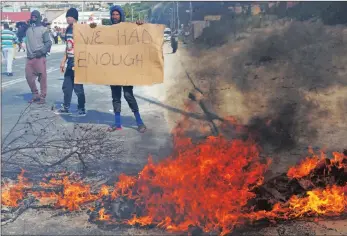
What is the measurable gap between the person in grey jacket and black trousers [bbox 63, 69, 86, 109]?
92 centimetres

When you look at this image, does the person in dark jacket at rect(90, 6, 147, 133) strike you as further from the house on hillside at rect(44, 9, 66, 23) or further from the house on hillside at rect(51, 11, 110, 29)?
the house on hillside at rect(44, 9, 66, 23)

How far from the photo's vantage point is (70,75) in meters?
6.92

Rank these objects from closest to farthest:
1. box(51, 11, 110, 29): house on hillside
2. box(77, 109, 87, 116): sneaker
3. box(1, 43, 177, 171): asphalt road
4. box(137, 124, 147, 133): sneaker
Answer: box(51, 11, 110, 29): house on hillside → box(1, 43, 177, 171): asphalt road → box(137, 124, 147, 133): sneaker → box(77, 109, 87, 116): sneaker

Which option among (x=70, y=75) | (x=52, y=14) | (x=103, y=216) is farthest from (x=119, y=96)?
(x=103, y=216)

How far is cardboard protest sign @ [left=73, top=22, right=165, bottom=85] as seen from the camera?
17.6 ft

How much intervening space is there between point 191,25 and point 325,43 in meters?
6.60

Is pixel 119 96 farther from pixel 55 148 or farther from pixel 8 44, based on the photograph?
pixel 8 44

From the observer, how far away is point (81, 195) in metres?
4.35

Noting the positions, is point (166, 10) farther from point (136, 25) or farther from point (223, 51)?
point (223, 51)

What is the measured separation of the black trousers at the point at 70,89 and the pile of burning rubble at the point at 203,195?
97.9 inches

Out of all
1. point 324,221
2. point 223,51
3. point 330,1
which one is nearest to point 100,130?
point 324,221

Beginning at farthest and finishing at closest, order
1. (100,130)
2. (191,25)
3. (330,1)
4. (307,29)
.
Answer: (307,29), (330,1), (191,25), (100,130)

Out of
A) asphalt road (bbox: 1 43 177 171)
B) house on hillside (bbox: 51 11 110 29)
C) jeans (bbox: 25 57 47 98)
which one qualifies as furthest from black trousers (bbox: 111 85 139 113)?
jeans (bbox: 25 57 47 98)

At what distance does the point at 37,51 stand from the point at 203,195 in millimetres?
5003
